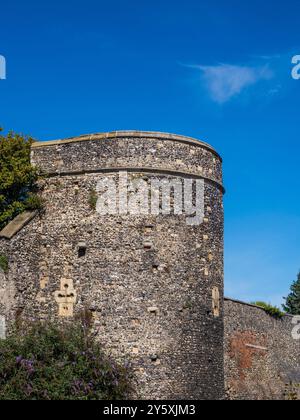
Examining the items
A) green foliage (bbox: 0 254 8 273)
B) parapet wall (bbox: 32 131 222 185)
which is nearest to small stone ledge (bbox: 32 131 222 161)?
parapet wall (bbox: 32 131 222 185)

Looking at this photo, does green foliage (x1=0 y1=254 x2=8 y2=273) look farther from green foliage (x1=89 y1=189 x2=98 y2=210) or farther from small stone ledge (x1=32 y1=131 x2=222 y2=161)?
small stone ledge (x1=32 y1=131 x2=222 y2=161)

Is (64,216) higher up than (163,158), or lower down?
lower down

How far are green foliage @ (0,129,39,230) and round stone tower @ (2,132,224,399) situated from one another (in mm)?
456

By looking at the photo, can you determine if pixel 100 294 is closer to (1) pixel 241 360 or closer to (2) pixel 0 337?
(2) pixel 0 337

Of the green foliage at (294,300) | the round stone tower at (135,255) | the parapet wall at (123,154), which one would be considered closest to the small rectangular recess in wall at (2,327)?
the round stone tower at (135,255)

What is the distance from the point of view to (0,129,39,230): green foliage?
2300 cm

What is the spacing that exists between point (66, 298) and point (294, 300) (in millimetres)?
27957

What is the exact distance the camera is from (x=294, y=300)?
47969 millimetres

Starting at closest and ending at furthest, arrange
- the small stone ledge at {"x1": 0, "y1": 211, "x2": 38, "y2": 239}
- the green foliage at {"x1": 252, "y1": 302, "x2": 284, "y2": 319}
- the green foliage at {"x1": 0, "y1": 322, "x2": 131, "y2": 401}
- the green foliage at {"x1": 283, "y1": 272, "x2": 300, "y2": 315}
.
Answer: the green foliage at {"x1": 0, "y1": 322, "x2": 131, "y2": 401}, the small stone ledge at {"x1": 0, "y1": 211, "x2": 38, "y2": 239}, the green foliage at {"x1": 252, "y1": 302, "x2": 284, "y2": 319}, the green foliage at {"x1": 283, "y1": 272, "x2": 300, "y2": 315}

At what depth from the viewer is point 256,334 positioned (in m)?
30.2

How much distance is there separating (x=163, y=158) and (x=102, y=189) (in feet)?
6.05

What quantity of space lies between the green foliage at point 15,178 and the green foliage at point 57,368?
11.5ft

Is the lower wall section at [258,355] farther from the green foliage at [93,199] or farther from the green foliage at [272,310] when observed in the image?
the green foliage at [93,199]
